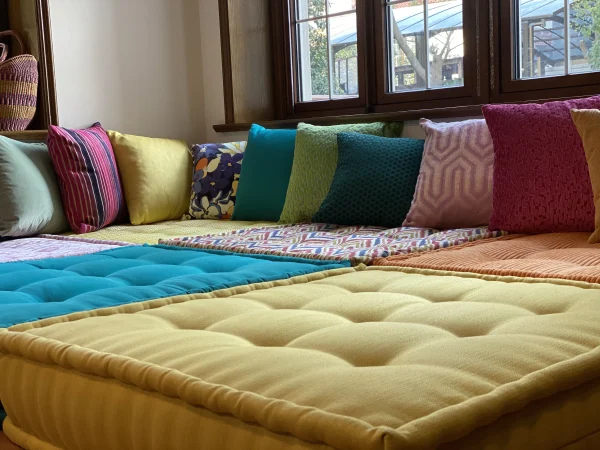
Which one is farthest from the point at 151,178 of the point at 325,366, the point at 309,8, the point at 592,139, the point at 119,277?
the point at 325,366

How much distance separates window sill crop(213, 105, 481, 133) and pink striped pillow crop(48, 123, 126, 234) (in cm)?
74

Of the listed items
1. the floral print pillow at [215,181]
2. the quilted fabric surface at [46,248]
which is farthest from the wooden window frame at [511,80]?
the quilted fabric surface at [46,248]

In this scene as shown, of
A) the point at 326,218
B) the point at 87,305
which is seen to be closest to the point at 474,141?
the point at 326,218

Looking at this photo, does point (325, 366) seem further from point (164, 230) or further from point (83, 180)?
point (83, 180)

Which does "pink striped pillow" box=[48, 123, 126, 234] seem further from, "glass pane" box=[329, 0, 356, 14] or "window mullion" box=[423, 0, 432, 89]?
"window mullion" box=[423, 0, 432, 89]

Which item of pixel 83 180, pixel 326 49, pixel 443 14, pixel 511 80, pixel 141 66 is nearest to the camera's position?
pixel 511 80

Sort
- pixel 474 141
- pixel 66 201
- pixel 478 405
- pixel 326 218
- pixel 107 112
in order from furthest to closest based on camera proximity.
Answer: pixel 107 112, pixel 66 201, pixel 326 218, pixel 474 141, pixel 478 405

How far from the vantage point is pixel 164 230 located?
2.89 m

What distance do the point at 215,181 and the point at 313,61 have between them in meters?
0.85

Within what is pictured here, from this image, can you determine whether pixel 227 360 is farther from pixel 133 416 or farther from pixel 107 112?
pixel 107 112

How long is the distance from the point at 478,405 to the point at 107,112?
3.07m

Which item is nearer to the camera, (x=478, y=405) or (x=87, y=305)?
(x=478, y=405)

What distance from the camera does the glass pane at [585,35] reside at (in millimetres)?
2738

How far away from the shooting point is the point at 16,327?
1.31 meters
